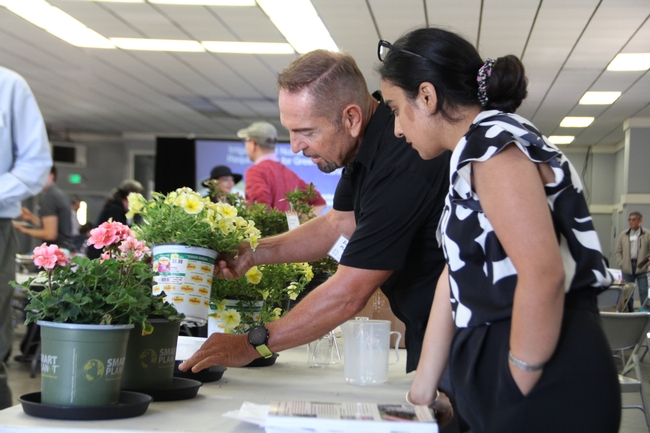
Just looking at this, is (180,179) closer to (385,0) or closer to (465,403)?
(385,0)

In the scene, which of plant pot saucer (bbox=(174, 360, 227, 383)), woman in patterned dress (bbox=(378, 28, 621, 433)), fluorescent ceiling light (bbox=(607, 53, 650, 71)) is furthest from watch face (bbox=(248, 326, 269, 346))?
fluorescent ceiling light (bbox=(607, 53, 650, 71))

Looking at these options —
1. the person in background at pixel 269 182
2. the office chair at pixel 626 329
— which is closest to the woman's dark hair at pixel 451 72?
the person in background at pixel 269 182

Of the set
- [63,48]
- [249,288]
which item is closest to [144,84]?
[63,48]

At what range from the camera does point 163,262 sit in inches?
59.1

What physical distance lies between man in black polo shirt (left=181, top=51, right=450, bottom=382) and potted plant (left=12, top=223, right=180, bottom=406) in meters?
0.30

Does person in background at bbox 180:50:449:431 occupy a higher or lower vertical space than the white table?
higher

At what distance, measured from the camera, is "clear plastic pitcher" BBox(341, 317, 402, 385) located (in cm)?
158

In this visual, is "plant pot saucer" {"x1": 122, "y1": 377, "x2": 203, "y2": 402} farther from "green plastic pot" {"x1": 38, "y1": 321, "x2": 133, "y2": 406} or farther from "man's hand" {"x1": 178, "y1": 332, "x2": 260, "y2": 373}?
"green plastic pot" {"x1": 38, "y1": 321, "x2": 133, "y2": 406}

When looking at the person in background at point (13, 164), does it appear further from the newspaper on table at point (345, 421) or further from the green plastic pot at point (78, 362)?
the newspaper on table at point (345, 421)

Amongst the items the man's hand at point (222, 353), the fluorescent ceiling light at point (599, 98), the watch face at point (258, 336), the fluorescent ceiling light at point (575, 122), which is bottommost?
the man's hand at point (222, 353)

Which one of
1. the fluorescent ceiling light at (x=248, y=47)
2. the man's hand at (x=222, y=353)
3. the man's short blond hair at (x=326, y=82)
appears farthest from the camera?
the fluorescent ceiling light at (x=248, y=47)

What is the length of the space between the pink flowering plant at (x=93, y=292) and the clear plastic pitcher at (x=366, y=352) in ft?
1.47

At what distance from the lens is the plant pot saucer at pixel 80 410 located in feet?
3.63

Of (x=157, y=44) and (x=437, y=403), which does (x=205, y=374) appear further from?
(x=157, y=44)
